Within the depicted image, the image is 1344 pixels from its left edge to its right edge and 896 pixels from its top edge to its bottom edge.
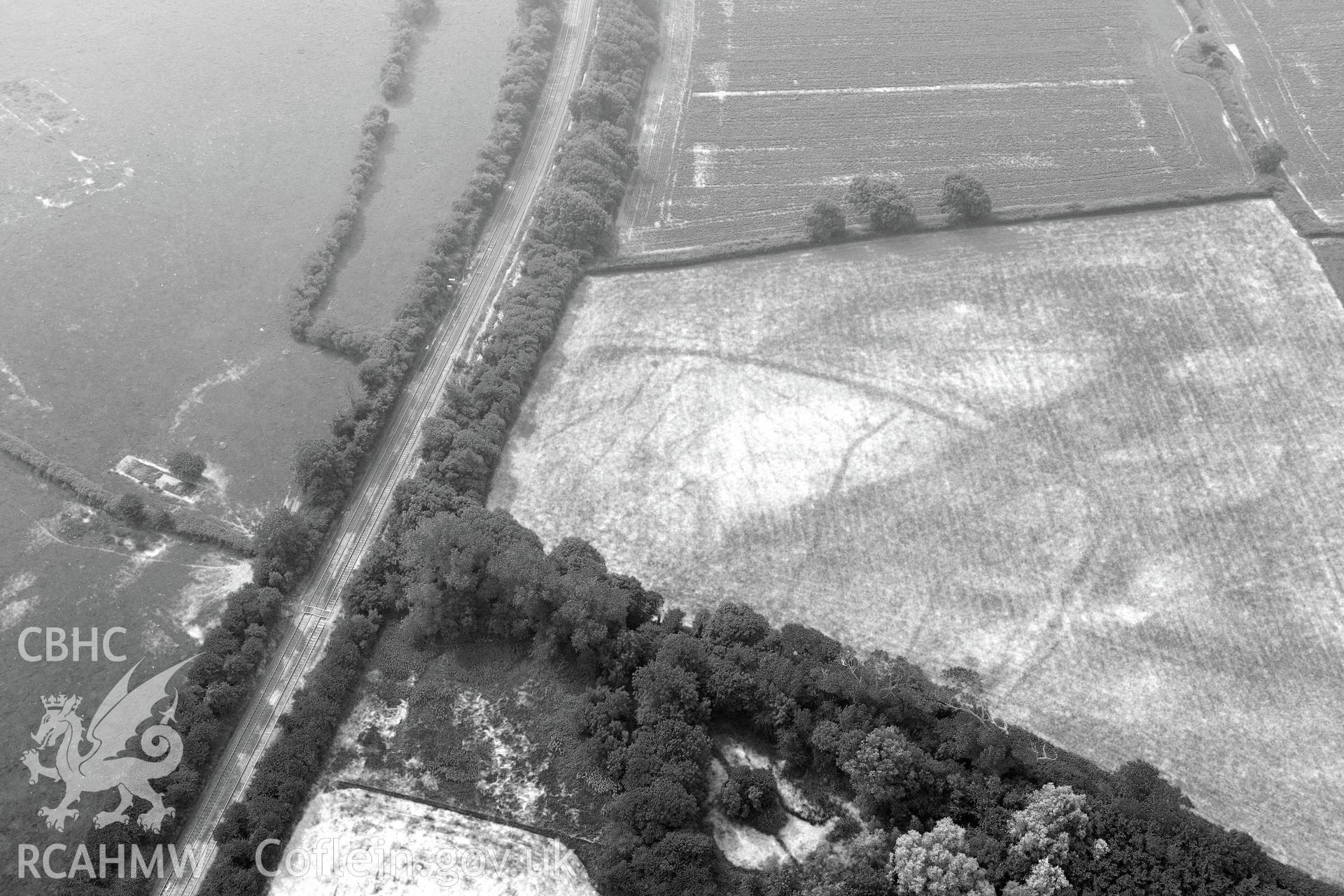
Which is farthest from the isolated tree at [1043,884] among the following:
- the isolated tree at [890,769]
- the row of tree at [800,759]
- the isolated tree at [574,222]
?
the isolated tree at [574,222]

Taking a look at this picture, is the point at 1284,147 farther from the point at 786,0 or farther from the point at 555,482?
the point at 555,482

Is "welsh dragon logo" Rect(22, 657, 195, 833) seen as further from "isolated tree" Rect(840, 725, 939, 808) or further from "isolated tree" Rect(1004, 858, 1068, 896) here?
"isolated tree" Rect(1004, 858, 1068, 896)

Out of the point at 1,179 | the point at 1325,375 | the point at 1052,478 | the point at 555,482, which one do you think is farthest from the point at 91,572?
the point at 1325,375

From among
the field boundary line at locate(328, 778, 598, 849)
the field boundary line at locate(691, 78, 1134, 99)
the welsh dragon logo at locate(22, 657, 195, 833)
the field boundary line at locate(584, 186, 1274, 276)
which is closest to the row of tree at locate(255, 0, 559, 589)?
the welsh dragon logo at locate(22, 657, 195, 833)

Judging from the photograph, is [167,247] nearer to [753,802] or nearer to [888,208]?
[888,208]

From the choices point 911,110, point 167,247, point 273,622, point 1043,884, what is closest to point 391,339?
point 273,622

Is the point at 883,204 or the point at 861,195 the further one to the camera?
the point at 861,195
